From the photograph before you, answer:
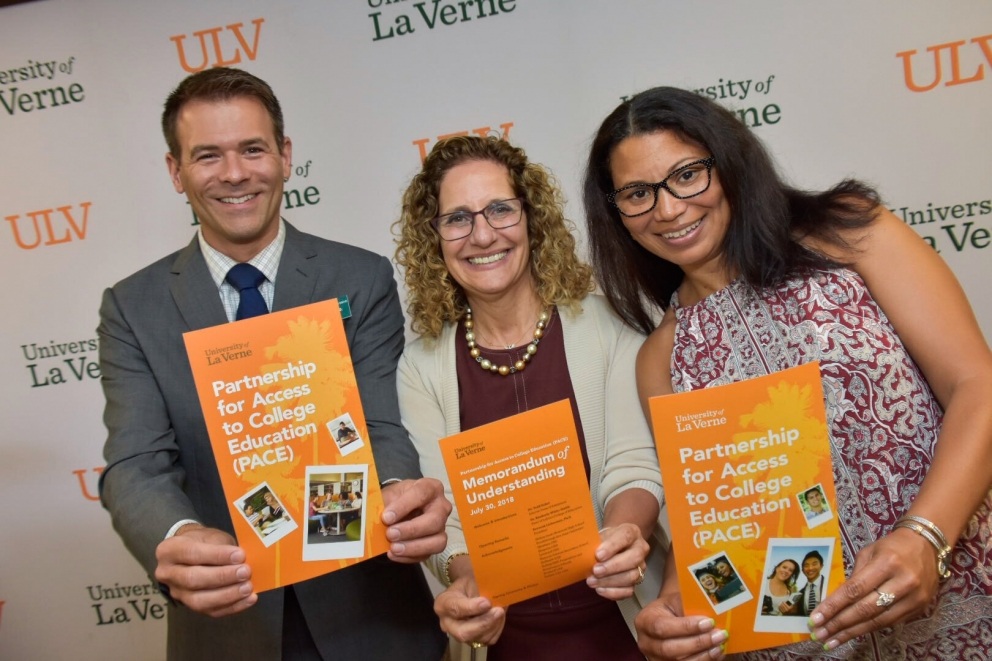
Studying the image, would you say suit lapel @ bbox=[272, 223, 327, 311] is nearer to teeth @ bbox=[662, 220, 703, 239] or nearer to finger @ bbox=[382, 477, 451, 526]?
finger @ bbox=[382, 477, 451, 526]

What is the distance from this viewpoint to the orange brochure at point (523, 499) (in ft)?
4.48

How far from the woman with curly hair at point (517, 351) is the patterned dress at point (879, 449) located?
394mm

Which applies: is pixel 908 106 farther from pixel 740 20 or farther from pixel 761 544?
pixel 761 544

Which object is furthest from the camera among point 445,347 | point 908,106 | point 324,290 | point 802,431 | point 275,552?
point 908,106

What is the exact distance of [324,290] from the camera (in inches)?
68.9

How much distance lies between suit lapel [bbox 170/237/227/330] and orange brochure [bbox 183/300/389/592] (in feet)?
0.99

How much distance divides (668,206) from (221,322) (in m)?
0.99

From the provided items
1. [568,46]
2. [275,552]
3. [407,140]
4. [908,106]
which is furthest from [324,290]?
[908,106]

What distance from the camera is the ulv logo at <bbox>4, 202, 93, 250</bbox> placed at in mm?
2955

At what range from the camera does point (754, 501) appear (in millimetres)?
1300

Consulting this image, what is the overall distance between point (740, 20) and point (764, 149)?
123 cm

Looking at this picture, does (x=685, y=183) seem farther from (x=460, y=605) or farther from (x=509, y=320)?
(x=460, y=605)

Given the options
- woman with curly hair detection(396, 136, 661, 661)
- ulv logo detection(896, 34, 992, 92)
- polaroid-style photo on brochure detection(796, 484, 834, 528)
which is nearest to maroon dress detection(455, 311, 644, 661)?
woman with curly hair detection(396, 136, 661, 661)

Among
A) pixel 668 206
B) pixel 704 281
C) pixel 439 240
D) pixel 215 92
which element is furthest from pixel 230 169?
pixel 704 281
